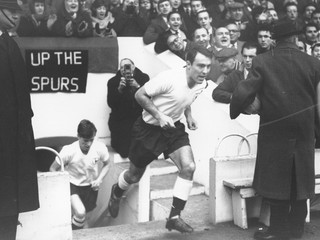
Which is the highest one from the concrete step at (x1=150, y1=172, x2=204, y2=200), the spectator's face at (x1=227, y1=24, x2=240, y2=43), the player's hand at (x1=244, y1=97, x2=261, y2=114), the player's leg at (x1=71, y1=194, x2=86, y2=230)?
the spectator's face at (x1=227, y1=24, x2=240, y2=43)

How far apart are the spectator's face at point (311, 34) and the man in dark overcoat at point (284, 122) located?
11.8ft

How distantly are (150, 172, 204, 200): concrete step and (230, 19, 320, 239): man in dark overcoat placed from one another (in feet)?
5.37

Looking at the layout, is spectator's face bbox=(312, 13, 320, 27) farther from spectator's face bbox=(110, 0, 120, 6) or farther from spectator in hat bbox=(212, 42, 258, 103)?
spectator's face bbox=(110, 0, 120, 6)

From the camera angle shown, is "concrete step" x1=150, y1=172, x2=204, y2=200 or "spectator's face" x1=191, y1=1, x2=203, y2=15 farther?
→ "spectator's face" x1=191, y1=1, x2=203, y2=15

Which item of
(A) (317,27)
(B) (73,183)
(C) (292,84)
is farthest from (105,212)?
(A) (317,27)

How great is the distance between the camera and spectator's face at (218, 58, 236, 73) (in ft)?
19.8

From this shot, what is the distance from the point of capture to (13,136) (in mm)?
3766

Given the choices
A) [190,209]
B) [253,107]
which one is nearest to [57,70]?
[190,209]

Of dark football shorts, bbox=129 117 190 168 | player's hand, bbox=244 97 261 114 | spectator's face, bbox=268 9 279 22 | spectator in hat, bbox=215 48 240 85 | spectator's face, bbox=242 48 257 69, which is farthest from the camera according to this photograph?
spectator's face, bbox=268 9 279 22

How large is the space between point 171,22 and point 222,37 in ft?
2.15

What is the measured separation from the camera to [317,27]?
789 centimetres

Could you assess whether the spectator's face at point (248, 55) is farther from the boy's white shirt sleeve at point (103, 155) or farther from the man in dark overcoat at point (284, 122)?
the man in dark overcoat at point (284, 122)

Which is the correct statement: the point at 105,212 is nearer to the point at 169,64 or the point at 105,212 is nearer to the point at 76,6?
the point at 169,64

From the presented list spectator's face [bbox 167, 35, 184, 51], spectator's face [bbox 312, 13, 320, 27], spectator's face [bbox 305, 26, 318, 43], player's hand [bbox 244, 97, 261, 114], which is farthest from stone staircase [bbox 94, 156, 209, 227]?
spectator's face [bbox 312, 13, 320, 27]
